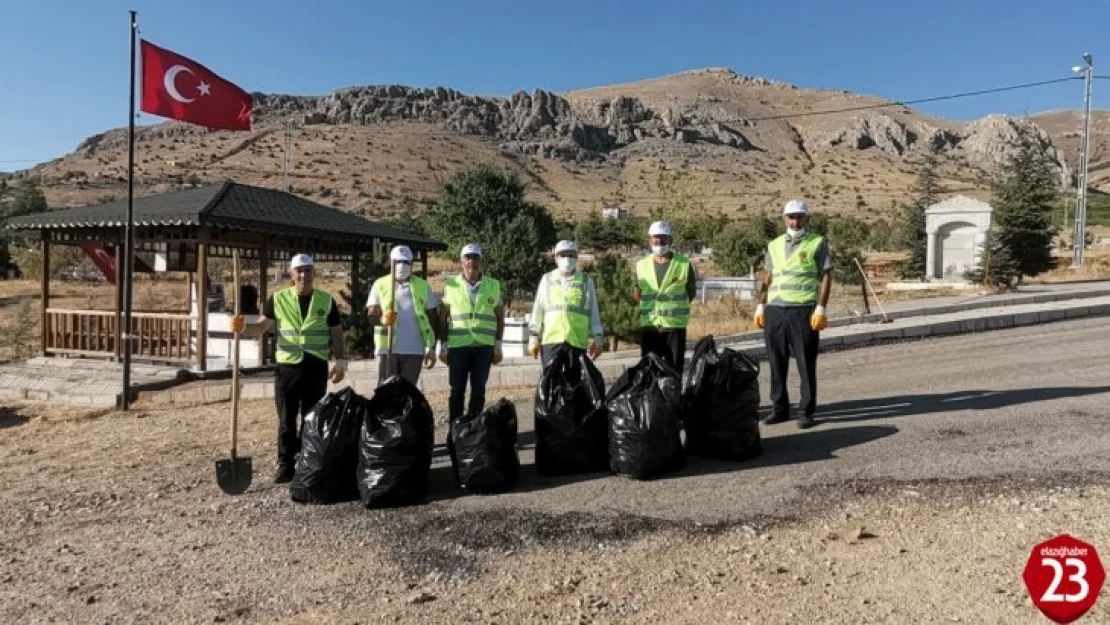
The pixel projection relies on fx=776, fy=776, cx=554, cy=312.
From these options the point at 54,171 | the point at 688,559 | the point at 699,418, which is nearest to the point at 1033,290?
the point at 699,418

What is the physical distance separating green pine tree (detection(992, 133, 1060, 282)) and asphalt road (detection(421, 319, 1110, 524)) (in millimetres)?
15101

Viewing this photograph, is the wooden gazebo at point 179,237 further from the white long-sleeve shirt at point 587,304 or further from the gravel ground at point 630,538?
the white long-sleeve shirt at point 587,304

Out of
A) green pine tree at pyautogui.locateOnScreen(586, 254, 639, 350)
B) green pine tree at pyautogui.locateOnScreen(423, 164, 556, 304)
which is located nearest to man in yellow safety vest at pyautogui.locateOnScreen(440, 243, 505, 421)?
green pine tree at pyautogui.locateOnScreen(586, 254, 639, 350)

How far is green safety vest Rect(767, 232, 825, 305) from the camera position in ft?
21.3

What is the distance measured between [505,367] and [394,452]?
5.52 meters

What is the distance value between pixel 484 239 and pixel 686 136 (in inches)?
4527

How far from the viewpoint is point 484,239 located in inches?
942

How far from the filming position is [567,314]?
235 inches

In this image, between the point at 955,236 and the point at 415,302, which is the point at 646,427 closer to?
the point at 415,302

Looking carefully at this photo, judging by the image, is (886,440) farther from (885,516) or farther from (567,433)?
(567,433)

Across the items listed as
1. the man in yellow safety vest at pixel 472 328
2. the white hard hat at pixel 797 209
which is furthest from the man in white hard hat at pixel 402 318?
the white hard hat at pixel 797 209

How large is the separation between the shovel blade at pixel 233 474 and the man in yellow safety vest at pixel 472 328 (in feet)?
5.11

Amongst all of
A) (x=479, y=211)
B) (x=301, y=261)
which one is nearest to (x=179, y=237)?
(x=301, y=261)

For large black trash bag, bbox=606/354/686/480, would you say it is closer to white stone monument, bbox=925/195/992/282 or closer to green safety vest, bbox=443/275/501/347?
green safety vest, bbox=443/275/501/347
